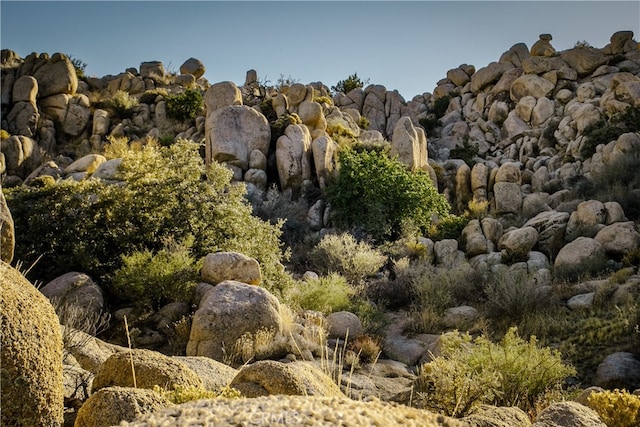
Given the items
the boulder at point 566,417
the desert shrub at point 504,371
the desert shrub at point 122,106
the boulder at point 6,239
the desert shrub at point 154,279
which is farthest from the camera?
the desert shrub at point 122,106

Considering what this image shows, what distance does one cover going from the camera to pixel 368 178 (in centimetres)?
2239

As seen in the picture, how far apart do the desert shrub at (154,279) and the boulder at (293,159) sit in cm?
1294

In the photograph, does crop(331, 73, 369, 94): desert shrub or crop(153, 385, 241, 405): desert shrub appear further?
crop(331, 73, 369, 94): desert shrub

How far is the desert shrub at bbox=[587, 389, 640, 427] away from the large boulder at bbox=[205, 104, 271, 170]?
66.1 feet

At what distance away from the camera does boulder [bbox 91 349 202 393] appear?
4148 millimetres

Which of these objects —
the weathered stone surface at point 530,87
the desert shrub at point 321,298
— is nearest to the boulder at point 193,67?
the weathered stone surface at point 530,87

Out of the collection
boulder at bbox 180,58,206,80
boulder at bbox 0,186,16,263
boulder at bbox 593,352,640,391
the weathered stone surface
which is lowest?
boulder at bbox 593,352,640,391

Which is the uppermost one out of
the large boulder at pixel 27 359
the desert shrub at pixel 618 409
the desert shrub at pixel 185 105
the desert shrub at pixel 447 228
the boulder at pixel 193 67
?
the boulder at pixel 193 67

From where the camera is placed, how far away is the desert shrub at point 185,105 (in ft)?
96.2

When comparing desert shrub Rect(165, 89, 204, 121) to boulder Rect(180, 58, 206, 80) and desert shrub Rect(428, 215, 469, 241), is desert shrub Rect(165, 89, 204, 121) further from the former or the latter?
desert shrub Rect(428, 215, 469, 241)

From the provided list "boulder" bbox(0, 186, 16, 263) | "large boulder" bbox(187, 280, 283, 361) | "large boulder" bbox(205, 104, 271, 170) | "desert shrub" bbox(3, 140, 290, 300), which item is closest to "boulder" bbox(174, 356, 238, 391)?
"boulder" bbox(0, 186, 16, 263)

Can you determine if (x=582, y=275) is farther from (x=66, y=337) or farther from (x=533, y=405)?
(x=66, y=337)

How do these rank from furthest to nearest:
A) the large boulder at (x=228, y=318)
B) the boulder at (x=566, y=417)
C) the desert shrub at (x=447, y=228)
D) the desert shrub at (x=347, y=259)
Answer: the desert shrub at (x=447, y=228), the desert shrub at (x=347, y=259), the large boulder at (x=228, y=318), the boulder at (x=566, y=417)

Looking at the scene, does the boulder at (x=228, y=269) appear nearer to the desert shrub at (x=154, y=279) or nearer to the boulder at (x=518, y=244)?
the desert shrub at (x=154, y=279)
